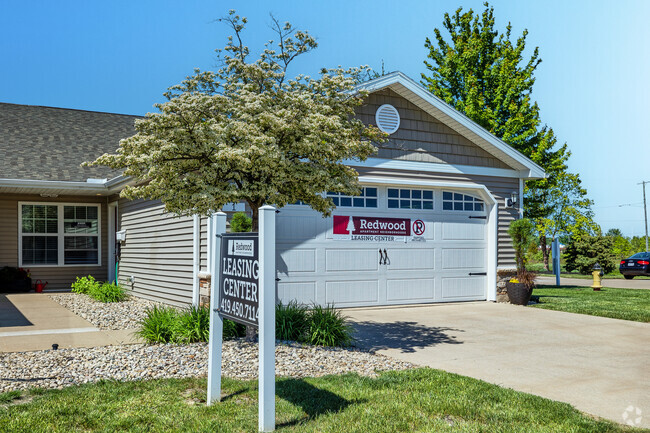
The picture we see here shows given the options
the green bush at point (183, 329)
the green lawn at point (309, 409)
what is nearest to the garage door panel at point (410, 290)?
the green bush at point (183, 329)

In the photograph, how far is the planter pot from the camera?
13.0 metres

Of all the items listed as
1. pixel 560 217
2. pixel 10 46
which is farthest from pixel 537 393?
pixel 560 217

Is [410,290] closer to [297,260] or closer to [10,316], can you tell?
[297,260]

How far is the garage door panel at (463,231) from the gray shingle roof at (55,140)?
917 cm

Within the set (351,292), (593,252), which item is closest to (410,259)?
(351,292)

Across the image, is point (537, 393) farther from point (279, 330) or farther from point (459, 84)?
point (459, 84)

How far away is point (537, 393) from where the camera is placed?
223 inches

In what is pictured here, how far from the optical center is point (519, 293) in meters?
13.0

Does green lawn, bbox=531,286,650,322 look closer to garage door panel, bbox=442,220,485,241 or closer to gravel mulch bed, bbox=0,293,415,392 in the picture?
garage door panel, bbox=442,220,485,241

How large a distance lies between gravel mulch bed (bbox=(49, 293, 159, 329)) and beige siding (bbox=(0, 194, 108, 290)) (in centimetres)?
136

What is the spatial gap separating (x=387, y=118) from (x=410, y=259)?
307 cm

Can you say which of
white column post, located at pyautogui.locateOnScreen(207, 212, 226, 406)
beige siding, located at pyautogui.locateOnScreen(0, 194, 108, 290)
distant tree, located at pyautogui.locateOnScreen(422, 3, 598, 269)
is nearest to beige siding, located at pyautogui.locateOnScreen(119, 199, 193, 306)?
beige siding, located at pyautogui.locateOnScreen(0, 194, 108, 290)

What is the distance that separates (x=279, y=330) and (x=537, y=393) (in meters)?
3.47

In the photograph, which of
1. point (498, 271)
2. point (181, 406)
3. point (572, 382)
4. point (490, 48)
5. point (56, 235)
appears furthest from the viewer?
point (490, 48)
